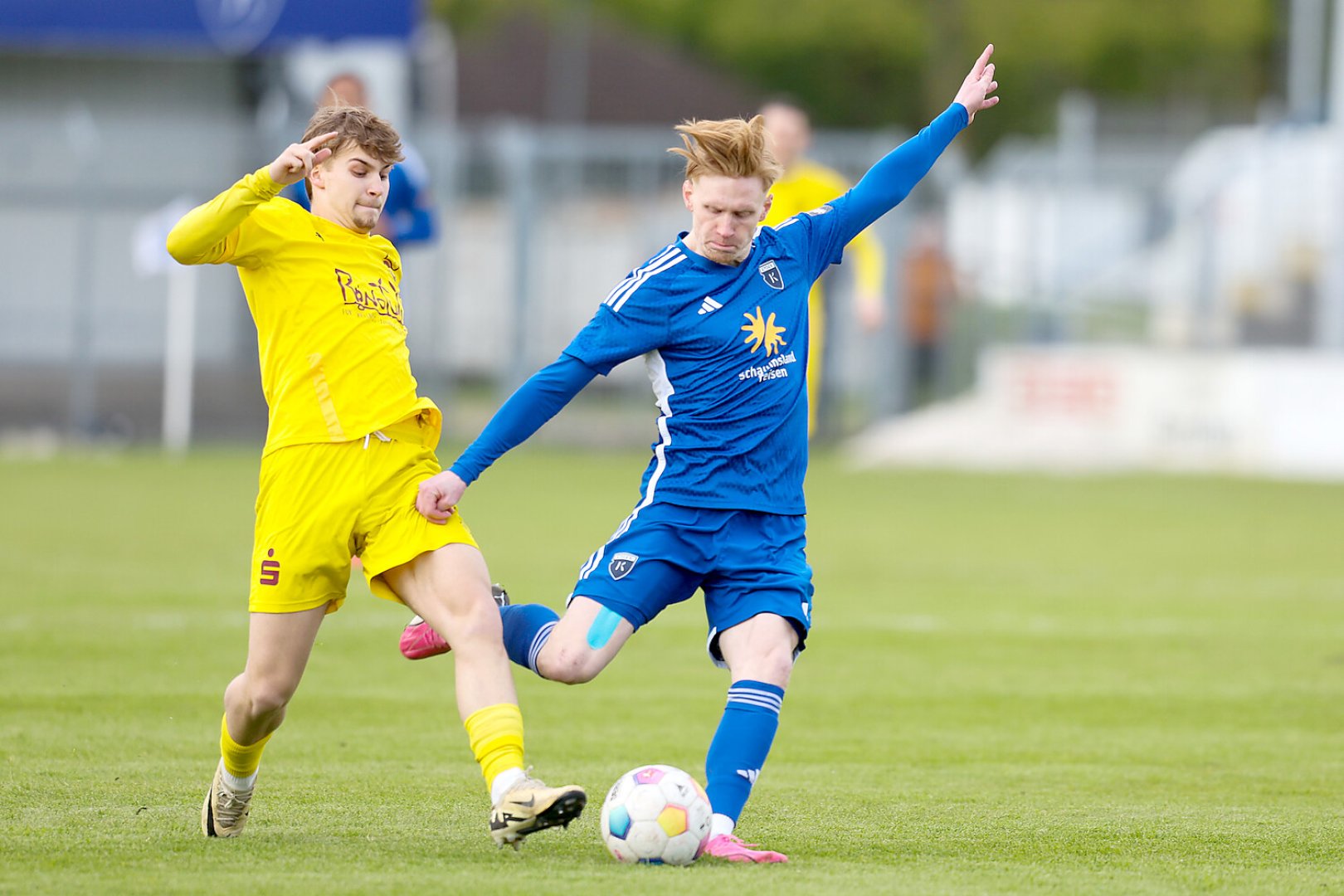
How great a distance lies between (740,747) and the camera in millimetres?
4871

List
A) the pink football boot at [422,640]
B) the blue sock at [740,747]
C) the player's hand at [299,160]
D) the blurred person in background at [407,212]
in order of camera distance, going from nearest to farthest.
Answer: the player's hand at [299,160] < the blue sock at [740,747] < the pink football boot at [422,640] < the blurred person in background at [407,212]

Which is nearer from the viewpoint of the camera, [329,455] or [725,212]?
[329,455]

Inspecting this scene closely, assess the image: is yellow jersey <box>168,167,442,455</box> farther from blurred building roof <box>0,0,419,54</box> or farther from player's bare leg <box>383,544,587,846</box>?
blurred building roof <box>0,0,419,54</box>

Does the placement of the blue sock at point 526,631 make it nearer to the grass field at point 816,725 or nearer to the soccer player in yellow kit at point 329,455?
→ the soccer player in yellow kit at point 329,455

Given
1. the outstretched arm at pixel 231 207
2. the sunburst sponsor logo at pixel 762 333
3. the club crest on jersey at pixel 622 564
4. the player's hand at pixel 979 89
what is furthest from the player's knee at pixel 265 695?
the player's hand at pixel 979 89

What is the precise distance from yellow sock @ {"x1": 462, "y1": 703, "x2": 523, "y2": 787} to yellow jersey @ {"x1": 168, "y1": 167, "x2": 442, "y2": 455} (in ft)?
2.43

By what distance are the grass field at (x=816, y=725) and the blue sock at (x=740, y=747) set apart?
0.66 ft

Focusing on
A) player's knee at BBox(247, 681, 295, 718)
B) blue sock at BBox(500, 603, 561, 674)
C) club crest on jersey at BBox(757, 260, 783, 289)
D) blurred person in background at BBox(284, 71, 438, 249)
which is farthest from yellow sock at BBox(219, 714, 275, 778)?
blurred person in background at BBox(284, 71, 438, 249)

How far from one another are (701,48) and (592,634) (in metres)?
46.6

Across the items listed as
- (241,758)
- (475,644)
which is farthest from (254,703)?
(475,644)

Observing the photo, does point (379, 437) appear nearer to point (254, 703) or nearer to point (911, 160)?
point (254, 703)

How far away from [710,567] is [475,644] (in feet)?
2.16

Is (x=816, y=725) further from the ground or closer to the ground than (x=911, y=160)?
closer to the ground

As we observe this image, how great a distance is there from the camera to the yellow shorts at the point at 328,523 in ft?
15.8
